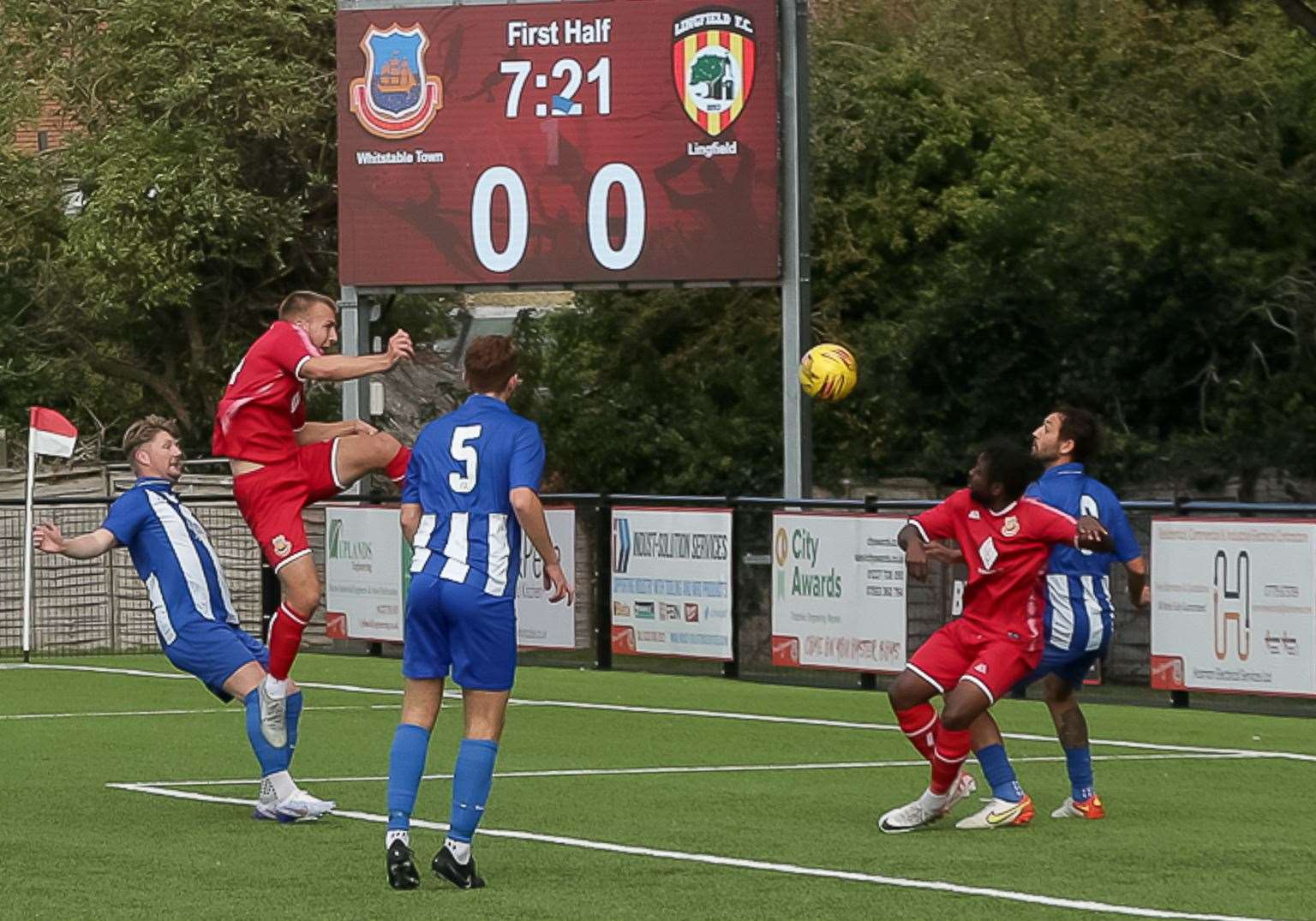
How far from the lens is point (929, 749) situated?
35.5ft

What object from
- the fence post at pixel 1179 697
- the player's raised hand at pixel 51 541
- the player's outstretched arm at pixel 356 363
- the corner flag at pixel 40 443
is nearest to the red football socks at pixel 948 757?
the player's outstretched arm at pixel 356 363

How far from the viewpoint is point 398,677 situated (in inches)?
794

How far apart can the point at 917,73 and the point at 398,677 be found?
14.9 m

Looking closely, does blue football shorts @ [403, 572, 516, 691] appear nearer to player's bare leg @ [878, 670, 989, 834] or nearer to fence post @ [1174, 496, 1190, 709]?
player's bare leg @ [878, 670, 989, 834]

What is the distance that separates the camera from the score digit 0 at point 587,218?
71.5 ft

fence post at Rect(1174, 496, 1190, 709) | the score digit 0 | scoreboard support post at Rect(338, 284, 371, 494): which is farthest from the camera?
scoreboard support post at Rect(338, 284, 371, 494)

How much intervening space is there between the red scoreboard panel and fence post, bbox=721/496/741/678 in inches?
102

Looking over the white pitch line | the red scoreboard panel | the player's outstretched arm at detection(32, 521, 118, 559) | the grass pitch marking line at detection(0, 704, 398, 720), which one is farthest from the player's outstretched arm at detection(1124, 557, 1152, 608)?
the red scoreboard panel

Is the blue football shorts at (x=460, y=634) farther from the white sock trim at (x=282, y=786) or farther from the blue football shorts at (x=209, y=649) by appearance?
the blue football shorts at (x=209, y=649)

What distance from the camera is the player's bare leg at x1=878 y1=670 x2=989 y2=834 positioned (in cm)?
1050

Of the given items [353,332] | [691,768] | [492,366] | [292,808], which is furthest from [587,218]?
[492,366]

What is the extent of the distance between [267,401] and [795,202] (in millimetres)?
10456

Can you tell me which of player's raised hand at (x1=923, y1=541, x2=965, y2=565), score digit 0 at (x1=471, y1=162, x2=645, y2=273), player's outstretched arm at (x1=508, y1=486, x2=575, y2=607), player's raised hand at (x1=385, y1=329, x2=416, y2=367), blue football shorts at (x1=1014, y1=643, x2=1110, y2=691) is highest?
score digit 0 at (x1=471, y1=162, x2=645, y2=273)

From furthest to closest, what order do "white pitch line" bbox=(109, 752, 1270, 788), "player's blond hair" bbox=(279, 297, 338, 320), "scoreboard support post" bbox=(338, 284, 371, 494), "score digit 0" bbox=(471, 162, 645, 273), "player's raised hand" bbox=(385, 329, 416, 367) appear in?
"scoreboard support post" bbox=(338, 284, 371, 494), "score digit 0" bbox=(471, 162, 645, 273), "white pitch line" bbox=(109, 752, 1270, 788), "player's blond hair" bbox=(279, 297, 338, 320), "player's raised hand" bbox=(385, 329, 416, 367)
